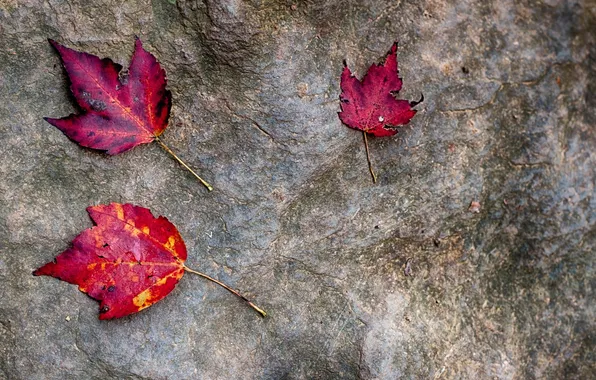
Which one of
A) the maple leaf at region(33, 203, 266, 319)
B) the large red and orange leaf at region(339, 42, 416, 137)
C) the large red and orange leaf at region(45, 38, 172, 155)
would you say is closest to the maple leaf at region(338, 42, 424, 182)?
the large red and orange leaf at region(339, 42, 416, 137)

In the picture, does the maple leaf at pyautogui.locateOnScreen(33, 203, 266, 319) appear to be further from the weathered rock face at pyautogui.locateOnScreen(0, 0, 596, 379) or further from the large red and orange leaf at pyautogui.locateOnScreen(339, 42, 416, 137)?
the large red and orange leaf at pyautogui.locateOnScreen(339, 42, 416, 137)

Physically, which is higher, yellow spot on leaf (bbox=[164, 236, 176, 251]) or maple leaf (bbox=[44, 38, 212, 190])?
maple leaf (bbox=[44, 38, 212, 190])

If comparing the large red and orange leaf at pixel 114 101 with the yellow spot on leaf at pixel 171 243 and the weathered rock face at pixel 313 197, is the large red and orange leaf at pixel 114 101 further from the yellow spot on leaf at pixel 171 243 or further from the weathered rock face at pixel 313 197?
the yellow spot on leaf at pixel 171 243

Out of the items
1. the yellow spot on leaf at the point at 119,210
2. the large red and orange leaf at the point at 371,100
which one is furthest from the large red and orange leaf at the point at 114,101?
the large red and orange leaf at the point at 371,100

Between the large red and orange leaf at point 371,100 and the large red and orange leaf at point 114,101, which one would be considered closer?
the large red and orange leaf at point 114,101

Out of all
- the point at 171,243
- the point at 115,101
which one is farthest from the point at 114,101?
the point at 171,243
